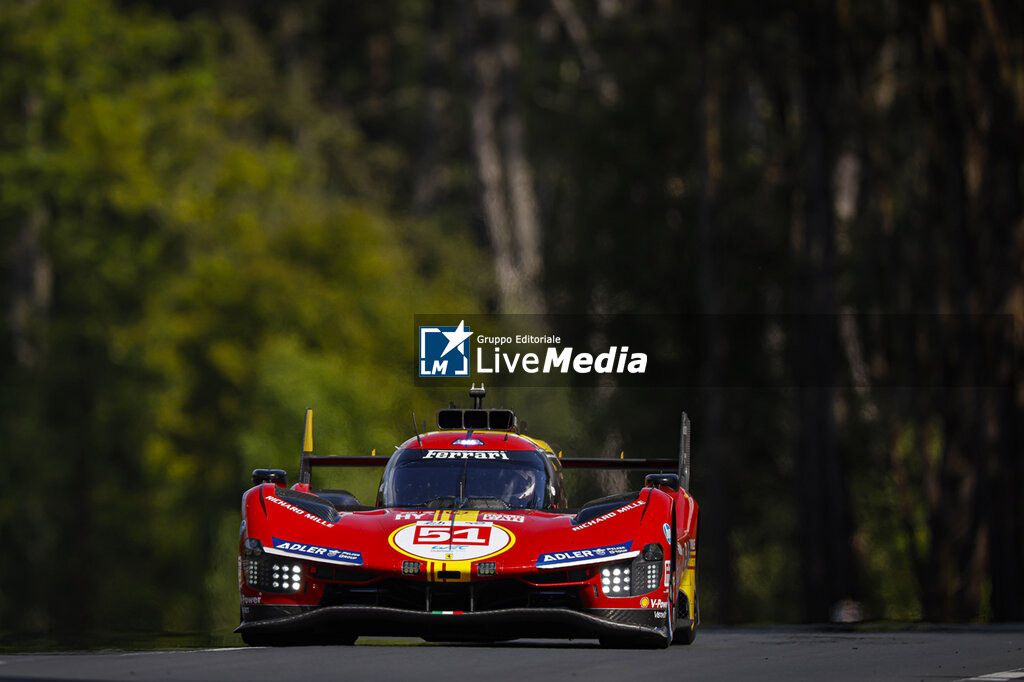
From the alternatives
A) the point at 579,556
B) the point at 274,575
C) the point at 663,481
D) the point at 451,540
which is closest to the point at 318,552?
the point at 274,575

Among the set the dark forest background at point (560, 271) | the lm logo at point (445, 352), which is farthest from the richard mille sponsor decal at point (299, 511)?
the lm logo at point (445, 352)

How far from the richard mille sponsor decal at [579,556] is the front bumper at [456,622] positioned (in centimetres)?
29

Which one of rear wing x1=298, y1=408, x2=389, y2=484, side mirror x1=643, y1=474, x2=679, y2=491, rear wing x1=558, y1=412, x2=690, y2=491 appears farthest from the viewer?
rear wing x1=298, y1=408, x2=389, y2=484

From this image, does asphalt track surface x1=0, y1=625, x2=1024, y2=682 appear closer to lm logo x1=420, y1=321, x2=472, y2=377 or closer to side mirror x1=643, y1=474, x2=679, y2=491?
side mirror x1=643, y1=474, x2=679, y2=491

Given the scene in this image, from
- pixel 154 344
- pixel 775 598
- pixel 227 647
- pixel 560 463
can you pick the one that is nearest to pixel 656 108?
pixel 775 598

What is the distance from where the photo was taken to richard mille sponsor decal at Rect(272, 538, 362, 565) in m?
12.3

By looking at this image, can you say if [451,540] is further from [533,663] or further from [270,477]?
[270,477]

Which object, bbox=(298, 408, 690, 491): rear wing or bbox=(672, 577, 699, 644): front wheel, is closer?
bbox=(672, 577, 699, 644): front wheel

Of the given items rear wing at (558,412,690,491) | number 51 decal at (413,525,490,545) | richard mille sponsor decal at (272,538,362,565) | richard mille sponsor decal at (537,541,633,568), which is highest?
rear wing at (558,412,690,491)

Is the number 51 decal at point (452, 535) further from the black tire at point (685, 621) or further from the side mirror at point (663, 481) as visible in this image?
the black tire at point (685, 621)

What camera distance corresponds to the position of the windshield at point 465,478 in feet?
47.1

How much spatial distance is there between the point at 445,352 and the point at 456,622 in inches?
1012

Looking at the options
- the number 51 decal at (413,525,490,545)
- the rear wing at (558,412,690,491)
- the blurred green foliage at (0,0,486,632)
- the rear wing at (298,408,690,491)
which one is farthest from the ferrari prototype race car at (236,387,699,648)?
the blurred green foliage at (0,0,486,632)

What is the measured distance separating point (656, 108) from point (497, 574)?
111 ft
